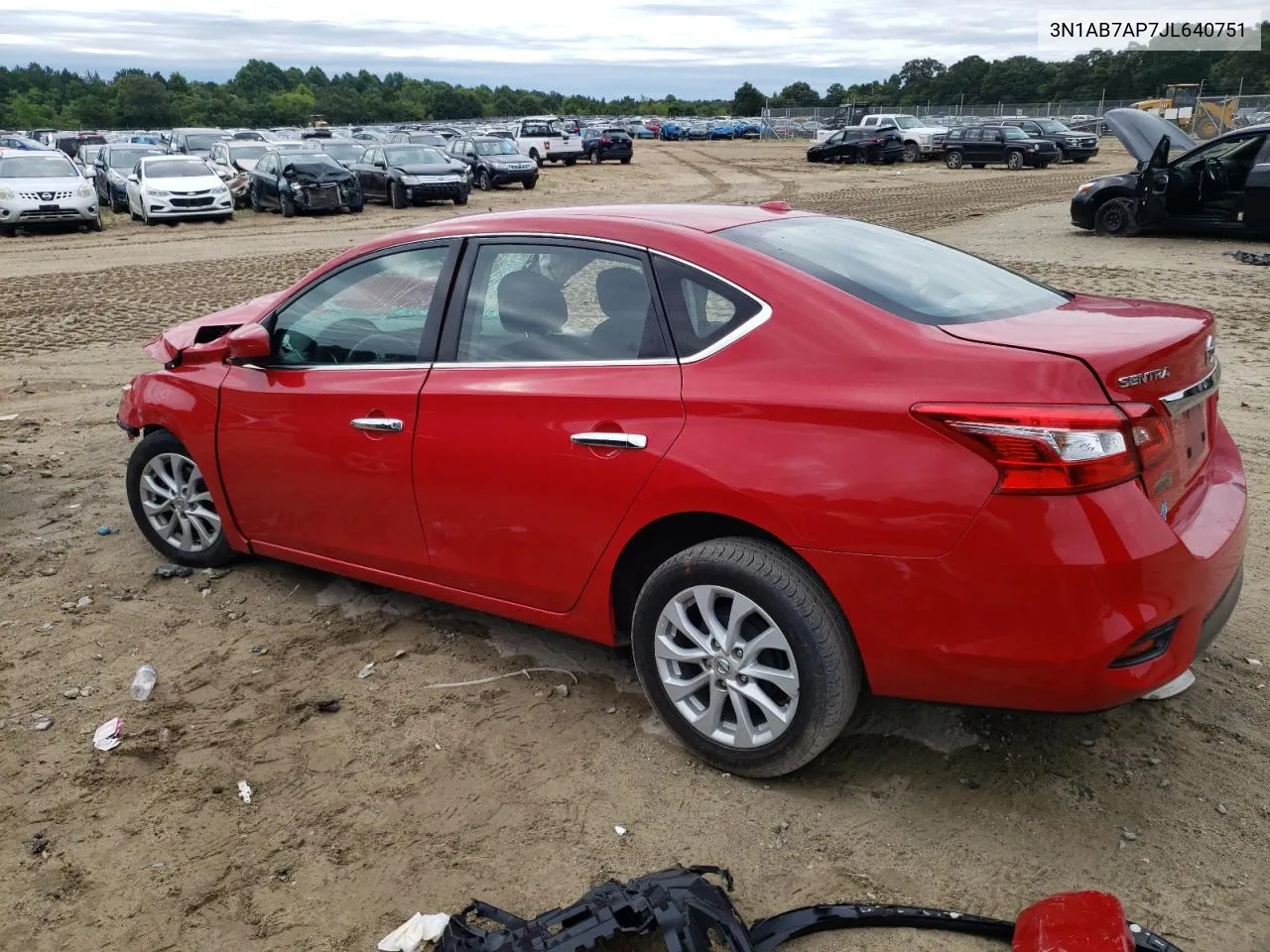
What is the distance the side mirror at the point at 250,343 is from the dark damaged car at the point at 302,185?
2074 centimetres

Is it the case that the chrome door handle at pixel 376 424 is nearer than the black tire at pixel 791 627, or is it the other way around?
the black tire at pixel 791 627

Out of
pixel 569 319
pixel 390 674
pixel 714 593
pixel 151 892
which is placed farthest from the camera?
pixel 390 674

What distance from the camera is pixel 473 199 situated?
2692 centimetres

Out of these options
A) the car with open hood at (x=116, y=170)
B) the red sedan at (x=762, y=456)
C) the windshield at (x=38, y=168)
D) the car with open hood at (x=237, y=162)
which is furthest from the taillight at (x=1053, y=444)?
the car with open hood at (x=237, y=162)

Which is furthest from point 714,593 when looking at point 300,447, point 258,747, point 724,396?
point 300,447

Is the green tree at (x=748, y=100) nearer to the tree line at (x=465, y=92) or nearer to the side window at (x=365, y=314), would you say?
the tree line at (x=465, y=92)

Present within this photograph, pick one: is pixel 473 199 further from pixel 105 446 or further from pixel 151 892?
pixel 151 892

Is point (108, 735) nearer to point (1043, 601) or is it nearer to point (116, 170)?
point (1043, 601)

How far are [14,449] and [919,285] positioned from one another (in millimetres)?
6163

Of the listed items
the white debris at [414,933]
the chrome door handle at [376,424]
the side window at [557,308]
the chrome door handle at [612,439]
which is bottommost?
the white debris at [414,933]

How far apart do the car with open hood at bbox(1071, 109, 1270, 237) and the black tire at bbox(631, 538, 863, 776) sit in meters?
14.0

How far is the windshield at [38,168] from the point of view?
20875mm

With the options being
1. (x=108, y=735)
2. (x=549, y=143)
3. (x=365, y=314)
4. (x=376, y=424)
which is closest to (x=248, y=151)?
(x=549, y=143)

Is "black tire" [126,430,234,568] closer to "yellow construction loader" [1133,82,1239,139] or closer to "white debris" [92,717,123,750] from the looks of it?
"white debris" [92,717,123,750]
